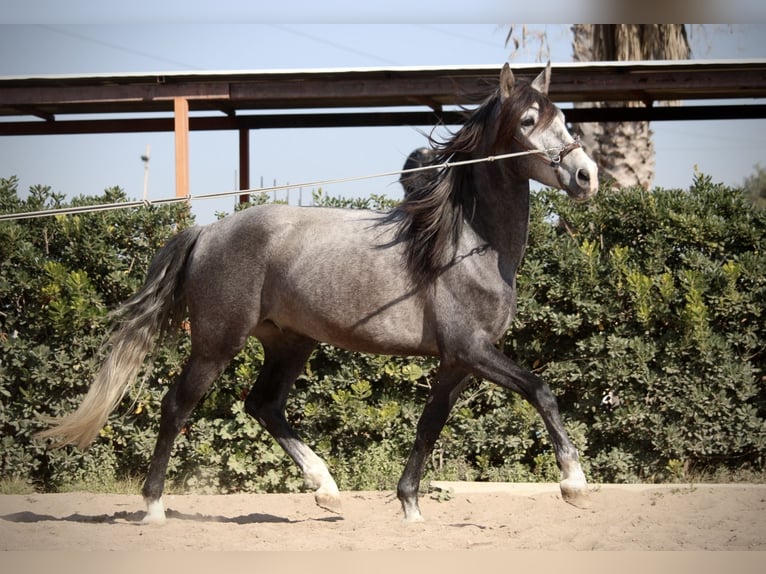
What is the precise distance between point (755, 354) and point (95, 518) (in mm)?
4928

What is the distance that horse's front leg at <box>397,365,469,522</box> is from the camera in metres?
5.05

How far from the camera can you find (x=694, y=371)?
21.6ft

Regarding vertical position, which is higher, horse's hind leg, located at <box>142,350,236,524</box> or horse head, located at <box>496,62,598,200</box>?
horse head, located at <box>496,62,598,200</box>

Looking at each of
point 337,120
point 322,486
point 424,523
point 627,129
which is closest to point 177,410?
point 322,486

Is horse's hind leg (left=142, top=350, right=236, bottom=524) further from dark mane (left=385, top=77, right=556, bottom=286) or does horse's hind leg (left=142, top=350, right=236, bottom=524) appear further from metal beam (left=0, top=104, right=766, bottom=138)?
metal beam (left=0, top=104, right=766, bottom=138)

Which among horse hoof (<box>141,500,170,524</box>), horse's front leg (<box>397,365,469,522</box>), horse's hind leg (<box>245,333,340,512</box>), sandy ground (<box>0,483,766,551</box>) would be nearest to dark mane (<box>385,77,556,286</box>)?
horse's front leg (<box>397,365,469,522</box>)

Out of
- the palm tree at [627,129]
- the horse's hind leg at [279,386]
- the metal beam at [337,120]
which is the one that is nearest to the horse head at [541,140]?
the horse's hind leg at [279,386]

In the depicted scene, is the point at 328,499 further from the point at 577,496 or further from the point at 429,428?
the point at 577,496

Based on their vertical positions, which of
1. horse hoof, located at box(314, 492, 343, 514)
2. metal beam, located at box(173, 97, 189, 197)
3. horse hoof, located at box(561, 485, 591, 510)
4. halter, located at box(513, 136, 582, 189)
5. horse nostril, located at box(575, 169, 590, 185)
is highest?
metal beam, located at box(173, 97, 189, 197)

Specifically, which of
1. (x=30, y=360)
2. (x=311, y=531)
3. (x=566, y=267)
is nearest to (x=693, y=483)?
(x=566, y=267)

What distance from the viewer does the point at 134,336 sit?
18.2 ft

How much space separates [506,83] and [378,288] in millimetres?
1316

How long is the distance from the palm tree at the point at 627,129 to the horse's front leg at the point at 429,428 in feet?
21.3

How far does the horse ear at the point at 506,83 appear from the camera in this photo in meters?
4.55
